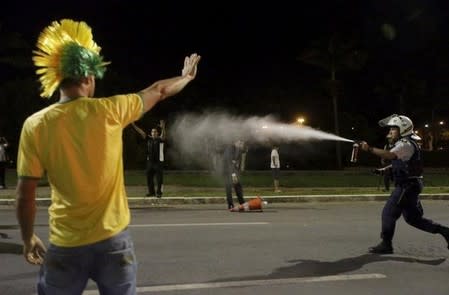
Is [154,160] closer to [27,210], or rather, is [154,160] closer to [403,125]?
[403,125]

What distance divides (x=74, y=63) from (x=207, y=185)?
16.9m

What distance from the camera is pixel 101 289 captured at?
296cm

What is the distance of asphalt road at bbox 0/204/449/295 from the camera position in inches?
235

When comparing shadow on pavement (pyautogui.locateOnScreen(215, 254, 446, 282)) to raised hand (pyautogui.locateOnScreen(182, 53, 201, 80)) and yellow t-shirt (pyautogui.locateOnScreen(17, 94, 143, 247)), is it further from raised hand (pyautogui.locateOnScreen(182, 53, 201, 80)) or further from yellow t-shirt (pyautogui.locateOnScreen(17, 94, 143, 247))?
yellow t-shirt (pyautogui.locateOnScreen(17, 94, 143, 247))

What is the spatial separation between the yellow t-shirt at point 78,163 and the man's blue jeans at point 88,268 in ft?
0.15

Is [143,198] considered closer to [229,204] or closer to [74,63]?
[229,204]

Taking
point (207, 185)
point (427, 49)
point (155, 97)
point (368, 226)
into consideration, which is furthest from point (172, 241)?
point (427, 49)

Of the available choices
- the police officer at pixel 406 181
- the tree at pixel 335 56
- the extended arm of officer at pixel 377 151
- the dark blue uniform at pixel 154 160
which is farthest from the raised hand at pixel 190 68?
the tree at pixel 335 56

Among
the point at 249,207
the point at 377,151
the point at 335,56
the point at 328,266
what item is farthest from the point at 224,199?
the point at 335,56

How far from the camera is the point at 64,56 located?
300cm

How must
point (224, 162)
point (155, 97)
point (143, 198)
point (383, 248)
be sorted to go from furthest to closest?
1. point (143, 198)
2. point (224, 162)
3. point (383, 248)
4. point (155, 97)

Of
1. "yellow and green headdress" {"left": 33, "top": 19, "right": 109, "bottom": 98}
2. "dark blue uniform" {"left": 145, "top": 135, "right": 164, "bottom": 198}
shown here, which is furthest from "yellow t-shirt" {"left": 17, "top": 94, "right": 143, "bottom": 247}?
"dark blue uniform" {"left": 145, "top": 135, "right": 164, "bottom": 198}

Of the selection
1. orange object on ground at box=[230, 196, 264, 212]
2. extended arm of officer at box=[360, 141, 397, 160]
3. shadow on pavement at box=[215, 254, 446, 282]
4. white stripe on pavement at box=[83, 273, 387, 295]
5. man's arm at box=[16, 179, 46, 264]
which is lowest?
white stripe on pavement at box=[83, 273, 387, 295]

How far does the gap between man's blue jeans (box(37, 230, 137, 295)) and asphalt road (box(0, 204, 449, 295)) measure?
9.10ft
